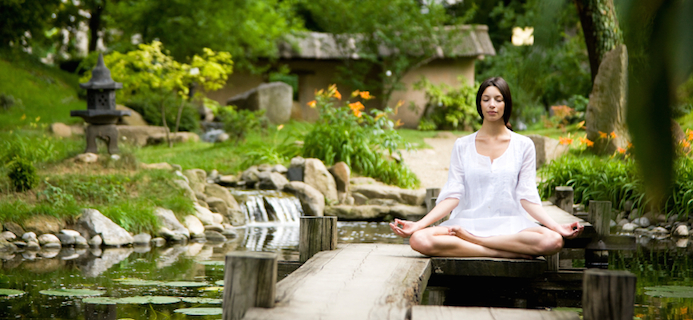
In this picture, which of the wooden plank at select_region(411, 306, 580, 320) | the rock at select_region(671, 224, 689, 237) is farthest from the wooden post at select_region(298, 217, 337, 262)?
the rock at select_region(671, 224, 689, 237)

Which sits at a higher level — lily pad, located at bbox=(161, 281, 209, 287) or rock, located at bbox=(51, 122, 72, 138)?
rock, located at bbox=(51, 122, 72, 138)

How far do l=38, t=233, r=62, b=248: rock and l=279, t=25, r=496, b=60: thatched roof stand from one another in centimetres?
1214

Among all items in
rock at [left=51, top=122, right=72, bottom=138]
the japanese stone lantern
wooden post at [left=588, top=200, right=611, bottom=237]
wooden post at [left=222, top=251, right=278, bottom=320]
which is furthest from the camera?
rock at [left=51, top=122, right=72, bottom=138]

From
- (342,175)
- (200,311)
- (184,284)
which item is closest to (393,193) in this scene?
(342,175)

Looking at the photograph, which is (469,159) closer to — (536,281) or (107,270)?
(536,281)

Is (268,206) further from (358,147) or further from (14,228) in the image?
(14,228)

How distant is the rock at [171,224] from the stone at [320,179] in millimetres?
2600

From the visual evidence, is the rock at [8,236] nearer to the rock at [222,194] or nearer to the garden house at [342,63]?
the rock at [222,194]

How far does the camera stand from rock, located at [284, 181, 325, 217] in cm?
908

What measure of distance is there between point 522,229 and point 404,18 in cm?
1495

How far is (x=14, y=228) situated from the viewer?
6391 mm

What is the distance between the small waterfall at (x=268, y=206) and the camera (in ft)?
29.0

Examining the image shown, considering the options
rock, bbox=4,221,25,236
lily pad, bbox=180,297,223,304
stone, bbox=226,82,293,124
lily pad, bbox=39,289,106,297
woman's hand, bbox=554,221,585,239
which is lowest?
lily pad, bbox=39,289,106,297

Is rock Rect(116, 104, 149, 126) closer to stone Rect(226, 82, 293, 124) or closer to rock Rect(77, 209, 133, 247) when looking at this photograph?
stone Rect(226, 82, 293, 124)
